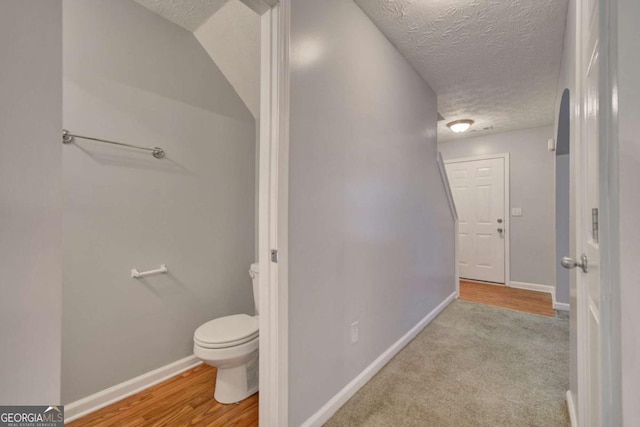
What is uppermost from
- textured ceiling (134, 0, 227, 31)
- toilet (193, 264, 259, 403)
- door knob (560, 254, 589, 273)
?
textured ceiling (134, 0, 227, 31)

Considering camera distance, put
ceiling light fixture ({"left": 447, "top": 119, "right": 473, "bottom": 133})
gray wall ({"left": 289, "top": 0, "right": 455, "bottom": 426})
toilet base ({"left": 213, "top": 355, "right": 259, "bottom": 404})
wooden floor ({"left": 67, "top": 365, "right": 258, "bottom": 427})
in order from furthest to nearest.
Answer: ceiling light fixture ({"left": 447, "top": 119, "right": 473, "bottom": 133})
toilet base ({"left": 213, "top": 355, "right": 259, "bottom": 404})
wooden floor ({"left": 67, "top": 365, "right": 258, "bottom": 427})
gray wall ({"left": 289, "top": 0, "right": 455, "bottom": 426})

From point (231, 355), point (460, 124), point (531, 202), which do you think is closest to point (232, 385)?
point (231, 355)

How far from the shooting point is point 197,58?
199 centimetres

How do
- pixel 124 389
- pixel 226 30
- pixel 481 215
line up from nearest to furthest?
1. pixel 124 389
2. pixel 226 30
3. pixel 481 215

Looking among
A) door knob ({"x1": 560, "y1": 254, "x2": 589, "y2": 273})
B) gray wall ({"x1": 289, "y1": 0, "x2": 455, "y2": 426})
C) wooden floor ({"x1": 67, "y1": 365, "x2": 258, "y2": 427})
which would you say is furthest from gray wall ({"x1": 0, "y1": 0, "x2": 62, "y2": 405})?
door knob ({"x1": 560, "y1": 254, "x2": 589, "y2": 273})

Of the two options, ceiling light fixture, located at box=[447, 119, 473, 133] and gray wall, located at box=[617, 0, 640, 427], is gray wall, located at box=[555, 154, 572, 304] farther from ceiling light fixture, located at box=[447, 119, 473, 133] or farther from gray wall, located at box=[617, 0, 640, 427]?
gray wall, located at box=[617, 0, 640, 427]

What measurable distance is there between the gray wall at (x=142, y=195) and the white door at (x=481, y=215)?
3.79 m

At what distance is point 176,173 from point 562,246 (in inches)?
160

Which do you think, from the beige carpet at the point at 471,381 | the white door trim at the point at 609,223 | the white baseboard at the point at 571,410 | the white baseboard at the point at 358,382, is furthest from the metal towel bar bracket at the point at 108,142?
the white baseboard at the point at 571,410

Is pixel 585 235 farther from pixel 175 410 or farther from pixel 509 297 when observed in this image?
pixel 509 297

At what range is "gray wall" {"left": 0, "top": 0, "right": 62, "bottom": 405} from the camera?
502 mm

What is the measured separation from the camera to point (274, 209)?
1.17 meters

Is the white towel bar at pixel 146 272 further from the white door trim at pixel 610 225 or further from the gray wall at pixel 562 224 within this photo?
the gray wall at pixel 562 224

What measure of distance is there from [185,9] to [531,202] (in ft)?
15.3
